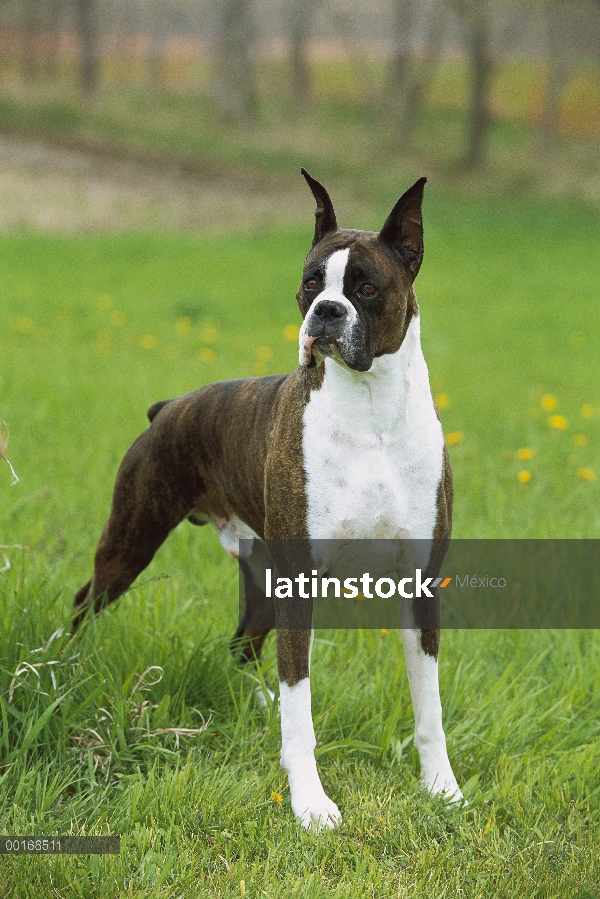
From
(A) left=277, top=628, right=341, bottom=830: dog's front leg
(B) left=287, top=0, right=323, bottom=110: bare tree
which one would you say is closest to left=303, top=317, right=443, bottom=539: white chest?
(A) left=277, top=628, right=341, bottom=830: dog's front leg

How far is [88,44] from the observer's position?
26969 mm

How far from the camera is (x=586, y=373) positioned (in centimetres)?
927

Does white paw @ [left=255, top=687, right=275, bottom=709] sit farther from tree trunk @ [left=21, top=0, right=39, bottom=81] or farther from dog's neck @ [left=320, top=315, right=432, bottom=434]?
tree trunk @ [left=21, top=0, right=39, bottom=81]

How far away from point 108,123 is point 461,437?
1924 cm

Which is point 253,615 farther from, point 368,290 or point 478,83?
point 478,83

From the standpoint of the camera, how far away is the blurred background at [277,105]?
20.5 meters

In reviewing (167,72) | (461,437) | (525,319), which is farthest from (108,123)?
(461,437)

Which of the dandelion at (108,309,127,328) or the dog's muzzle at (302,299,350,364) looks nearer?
the dog's muzzle at (302,299,350,364)

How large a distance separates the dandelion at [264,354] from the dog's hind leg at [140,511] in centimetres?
497

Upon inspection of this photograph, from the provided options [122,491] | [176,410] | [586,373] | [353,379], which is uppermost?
[353,379]

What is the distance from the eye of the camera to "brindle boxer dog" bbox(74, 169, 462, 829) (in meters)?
2.77

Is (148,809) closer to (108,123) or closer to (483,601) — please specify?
(483,601)

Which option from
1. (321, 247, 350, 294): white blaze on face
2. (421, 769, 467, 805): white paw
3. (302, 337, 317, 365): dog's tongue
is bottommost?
(421, 769, 467, 805): white paw

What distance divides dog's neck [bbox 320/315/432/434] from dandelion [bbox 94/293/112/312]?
8.04m
